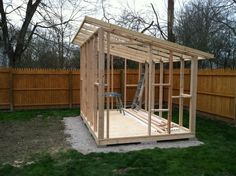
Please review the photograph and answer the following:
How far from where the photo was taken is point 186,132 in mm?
6809

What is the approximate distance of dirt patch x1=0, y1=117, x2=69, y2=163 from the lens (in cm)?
570

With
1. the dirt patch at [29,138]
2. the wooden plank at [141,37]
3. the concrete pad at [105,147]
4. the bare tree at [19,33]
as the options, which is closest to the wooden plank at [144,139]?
the concrete pad at [105,147]

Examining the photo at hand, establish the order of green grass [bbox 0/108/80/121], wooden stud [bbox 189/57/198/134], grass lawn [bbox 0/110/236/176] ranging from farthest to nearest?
green grass [bbox 0/108/80/121]
wooden stud [bbox 189/57/198/134]
grass lawn [bbox 0/110/236/176]

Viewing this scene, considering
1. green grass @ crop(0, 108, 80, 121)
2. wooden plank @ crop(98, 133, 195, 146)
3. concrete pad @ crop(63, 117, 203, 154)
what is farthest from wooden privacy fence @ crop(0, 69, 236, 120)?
concrete pad @ crop(63, 117, 203, 154)

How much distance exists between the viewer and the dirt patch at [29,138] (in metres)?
5.70

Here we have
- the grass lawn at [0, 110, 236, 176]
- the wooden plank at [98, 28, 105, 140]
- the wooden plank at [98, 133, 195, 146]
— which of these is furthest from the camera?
the wooden plank at [98, 133, 195, 146]

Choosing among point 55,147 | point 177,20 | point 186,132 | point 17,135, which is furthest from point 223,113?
point 177,20

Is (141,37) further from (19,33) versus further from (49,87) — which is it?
(19,33)

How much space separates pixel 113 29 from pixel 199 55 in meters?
1.98

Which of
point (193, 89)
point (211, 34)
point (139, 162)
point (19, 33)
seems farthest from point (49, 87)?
point (211, 34)

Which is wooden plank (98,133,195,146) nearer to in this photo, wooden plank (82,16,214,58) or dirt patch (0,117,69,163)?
dirt patch (0,117,69,163)

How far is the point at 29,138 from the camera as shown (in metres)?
6.96

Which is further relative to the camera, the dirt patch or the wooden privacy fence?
the wooden privacy fence

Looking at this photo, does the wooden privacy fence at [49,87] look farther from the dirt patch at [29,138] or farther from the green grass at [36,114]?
the dirt patch at [29,138]
